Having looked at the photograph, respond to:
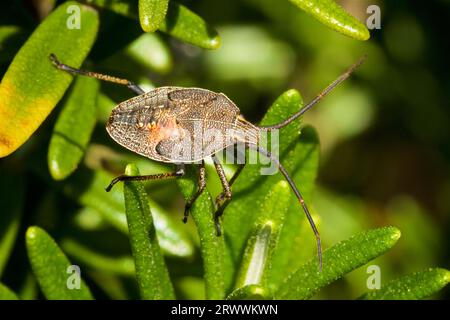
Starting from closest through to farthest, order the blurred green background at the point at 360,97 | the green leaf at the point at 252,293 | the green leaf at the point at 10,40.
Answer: the green leaf at the point at 252,293
the green leaf at the point at 10,40
the blurred green background at the point at 360,97

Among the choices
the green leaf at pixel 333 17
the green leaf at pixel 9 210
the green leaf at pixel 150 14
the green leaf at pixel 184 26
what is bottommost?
the green leaf at pixel 9 210

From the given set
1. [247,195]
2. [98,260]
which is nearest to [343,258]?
[247,195]

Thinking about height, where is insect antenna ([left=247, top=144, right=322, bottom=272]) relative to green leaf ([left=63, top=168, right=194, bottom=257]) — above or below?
above

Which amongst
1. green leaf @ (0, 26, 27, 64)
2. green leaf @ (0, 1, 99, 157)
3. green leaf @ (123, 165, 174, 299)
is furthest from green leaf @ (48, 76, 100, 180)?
green leaf @ (123, 165, 174, 299)

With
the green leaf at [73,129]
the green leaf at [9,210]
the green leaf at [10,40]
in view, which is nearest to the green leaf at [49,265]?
the green leaf at [73,129]

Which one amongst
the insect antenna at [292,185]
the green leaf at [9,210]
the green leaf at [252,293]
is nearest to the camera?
the green leaf at [252,293]

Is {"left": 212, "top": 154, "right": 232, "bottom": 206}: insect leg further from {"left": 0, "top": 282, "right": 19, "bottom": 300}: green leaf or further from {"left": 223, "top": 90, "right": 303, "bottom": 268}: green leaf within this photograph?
{"left": 0, "top": 282, "right": 19, "bottom": 300}: green leaf

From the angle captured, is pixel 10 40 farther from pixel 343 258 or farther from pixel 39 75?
pixel 343 258

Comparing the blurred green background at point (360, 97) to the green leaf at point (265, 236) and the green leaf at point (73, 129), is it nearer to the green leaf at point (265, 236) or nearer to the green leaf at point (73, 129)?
the green leaf at point (73, 129)
